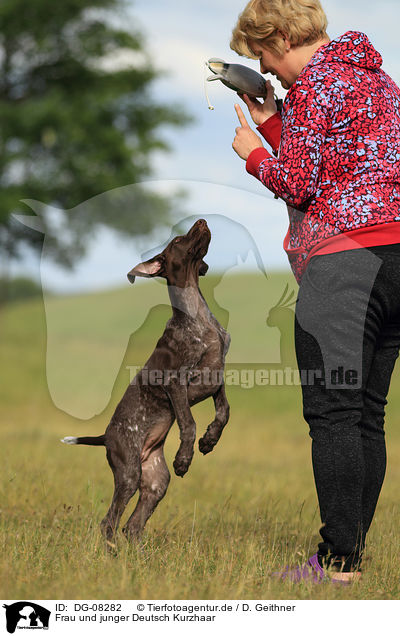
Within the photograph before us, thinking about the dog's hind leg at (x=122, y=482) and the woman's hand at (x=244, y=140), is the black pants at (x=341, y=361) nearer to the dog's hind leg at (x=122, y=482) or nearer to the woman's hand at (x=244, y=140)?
the woman's hand at (x=244, y=140)

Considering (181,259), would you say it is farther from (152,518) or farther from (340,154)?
(152,518)

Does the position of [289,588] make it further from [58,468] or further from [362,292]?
[58,468]

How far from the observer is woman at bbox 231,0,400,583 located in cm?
330

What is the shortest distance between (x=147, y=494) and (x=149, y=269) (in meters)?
1.28

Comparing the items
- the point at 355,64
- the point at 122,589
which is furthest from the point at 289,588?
the point at 355,64

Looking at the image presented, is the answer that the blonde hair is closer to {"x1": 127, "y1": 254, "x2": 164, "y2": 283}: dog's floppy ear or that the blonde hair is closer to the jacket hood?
the jacket hood

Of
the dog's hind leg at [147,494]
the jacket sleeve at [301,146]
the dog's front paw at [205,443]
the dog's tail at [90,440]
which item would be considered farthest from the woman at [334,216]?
the dog's tail at [90,440]

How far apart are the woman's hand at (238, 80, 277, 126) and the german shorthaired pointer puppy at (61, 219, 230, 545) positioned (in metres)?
0.68

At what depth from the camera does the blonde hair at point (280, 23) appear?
3.38 m

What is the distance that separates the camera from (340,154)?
3.33 meters

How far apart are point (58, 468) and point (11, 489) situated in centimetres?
157
